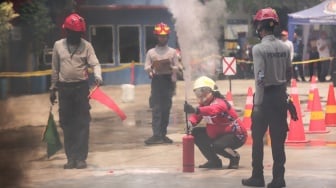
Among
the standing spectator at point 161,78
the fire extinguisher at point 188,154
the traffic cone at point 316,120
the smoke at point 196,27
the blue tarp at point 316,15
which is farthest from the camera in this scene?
the blue tarp at point 316,15

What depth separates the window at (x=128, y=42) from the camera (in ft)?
30.6

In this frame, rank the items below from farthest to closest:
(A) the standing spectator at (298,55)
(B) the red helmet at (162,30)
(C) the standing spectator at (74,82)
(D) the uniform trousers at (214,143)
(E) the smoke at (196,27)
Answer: (A) the standing spectator at (298,55)
(B) the red helmet at (162,30)
(E) the smoke at (196,27)
(C) the standing spectator at (74,82)
(D) the uniform trousers at (214,143)

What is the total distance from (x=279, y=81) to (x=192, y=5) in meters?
1.67

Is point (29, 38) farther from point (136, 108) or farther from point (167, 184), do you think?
point (136, 108)

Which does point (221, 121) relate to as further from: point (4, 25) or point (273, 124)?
point (4, 25)

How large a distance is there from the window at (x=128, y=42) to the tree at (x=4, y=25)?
1995 mm

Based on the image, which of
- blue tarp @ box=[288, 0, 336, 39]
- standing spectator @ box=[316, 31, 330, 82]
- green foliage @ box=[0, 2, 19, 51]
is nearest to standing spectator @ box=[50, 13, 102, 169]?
green foliage @ box=[0, 2, 19, 51]

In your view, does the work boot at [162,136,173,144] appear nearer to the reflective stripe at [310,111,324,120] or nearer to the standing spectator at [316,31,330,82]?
the reflective stripe at [310,111,324,120]

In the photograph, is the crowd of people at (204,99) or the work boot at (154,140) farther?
the work boot at (154,140)

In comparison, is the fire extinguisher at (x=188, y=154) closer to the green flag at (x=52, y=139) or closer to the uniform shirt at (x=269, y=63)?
the uniform shirt at (x=269, y=63)

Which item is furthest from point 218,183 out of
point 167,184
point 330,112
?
point 330,112

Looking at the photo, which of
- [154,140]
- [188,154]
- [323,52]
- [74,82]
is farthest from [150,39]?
[323,52]

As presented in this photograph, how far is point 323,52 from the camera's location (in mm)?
22203

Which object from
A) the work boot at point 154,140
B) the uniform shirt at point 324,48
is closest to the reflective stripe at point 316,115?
the work boot at point 154,140
